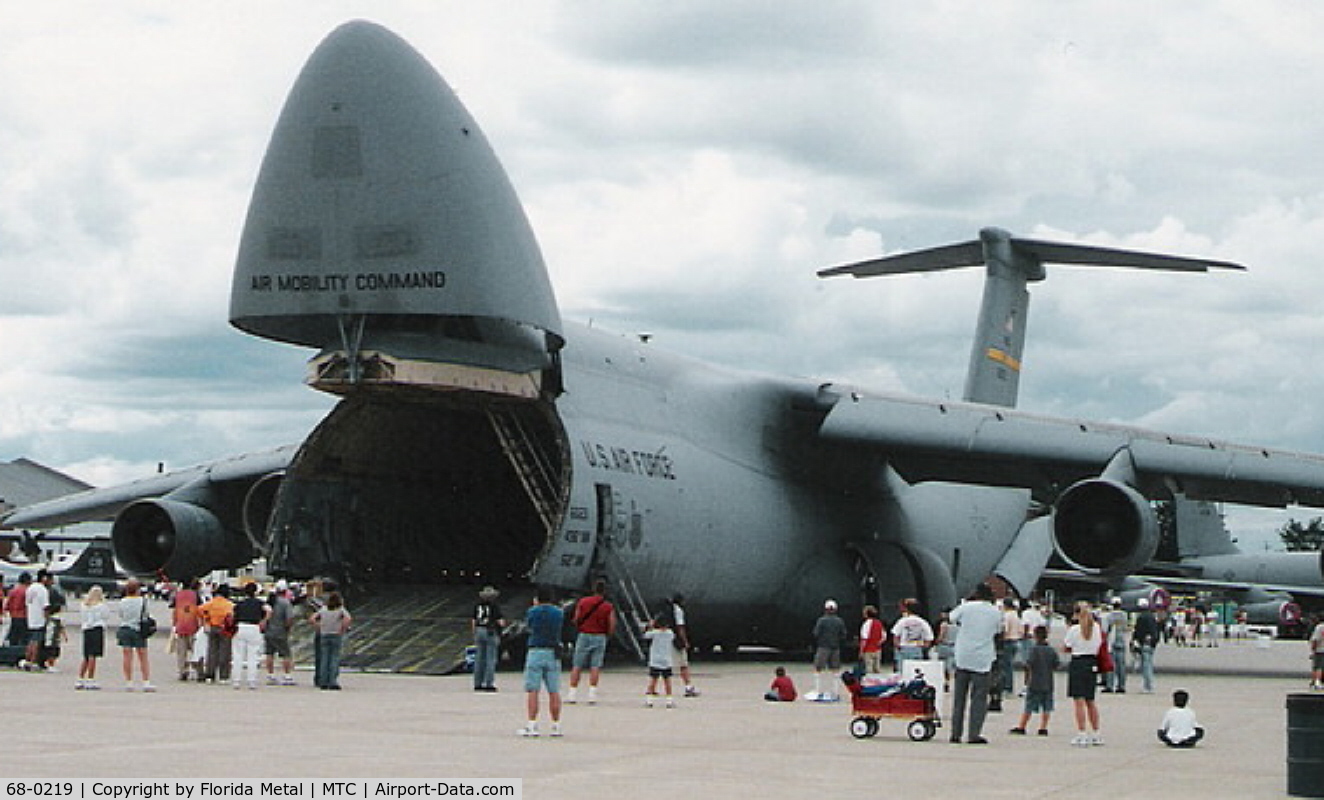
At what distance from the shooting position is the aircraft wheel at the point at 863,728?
15164 mm

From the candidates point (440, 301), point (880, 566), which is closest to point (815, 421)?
point (880, 566)

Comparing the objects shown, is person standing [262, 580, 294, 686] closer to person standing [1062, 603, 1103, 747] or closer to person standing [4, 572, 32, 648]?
person standing [4, 572, 32, 648]

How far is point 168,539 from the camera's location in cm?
2903

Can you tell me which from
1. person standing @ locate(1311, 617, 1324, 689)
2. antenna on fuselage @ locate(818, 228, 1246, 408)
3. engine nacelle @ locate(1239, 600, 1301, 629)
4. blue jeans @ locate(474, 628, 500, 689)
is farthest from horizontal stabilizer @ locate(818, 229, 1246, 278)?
engine nacelle @ locate(1239, 600, 1301, 629)

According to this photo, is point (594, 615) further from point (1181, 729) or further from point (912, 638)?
point (1181, 729)

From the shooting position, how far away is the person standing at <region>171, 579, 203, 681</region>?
20.4 metres

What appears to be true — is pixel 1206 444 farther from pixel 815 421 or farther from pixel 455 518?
pixel 455 518

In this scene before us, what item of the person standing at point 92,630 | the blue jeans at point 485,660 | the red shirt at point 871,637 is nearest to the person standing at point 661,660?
the blue jeans at point 485,660

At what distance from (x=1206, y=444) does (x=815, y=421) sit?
235 inches

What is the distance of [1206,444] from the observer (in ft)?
89.6

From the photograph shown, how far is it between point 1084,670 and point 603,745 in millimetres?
4472

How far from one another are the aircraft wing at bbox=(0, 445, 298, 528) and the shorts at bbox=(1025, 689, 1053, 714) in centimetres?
1605

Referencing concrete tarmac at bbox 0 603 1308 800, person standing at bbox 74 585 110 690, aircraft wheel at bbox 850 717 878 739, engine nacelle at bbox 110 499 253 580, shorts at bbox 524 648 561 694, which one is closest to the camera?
concrete tarmac at bbox 0 603 1308 800

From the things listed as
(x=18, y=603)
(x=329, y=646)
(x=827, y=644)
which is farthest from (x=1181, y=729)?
(x=18, y=603)
